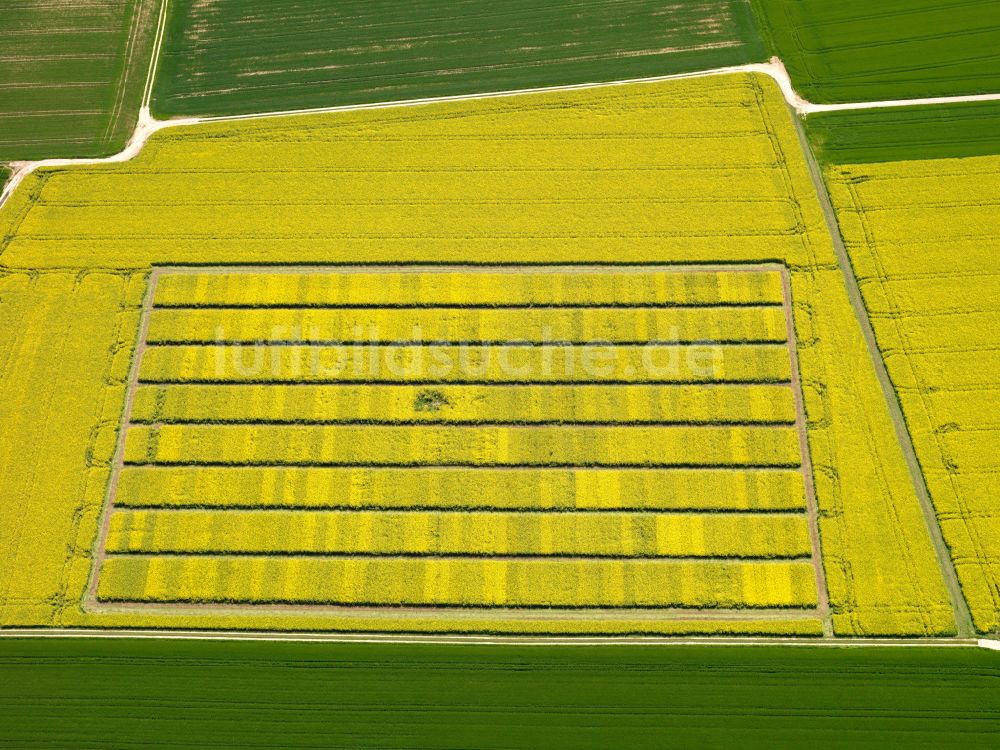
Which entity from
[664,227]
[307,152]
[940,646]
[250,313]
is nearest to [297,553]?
[250,313]

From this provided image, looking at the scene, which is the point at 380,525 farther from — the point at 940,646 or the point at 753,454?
the point at 940,646

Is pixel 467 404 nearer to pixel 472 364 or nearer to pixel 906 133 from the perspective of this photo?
pixel 472 364

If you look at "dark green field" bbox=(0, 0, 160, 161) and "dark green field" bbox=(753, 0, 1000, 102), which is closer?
"dark green field" bbox=(753, 0, 1000, 102)

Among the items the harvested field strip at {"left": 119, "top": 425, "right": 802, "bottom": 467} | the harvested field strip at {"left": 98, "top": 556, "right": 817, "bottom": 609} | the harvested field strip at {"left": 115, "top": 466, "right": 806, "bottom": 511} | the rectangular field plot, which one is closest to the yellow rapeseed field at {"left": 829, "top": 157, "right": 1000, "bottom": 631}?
the rectangular field plot

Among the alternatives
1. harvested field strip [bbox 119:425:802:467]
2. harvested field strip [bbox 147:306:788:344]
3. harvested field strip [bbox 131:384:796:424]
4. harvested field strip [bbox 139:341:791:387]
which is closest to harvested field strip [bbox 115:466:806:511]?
harvested field strip [bbox 119:425:802:467]

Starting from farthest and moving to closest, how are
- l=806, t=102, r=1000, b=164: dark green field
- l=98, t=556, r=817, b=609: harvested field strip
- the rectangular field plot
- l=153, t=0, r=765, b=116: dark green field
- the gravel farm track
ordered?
l=153, t=0, r=765, b=116: dark green field
l=806, t=102, r=1000, b=164: dark green field
the rectangular field plot
l=98, t=556, r=817, b=609: harvested field strip
the gravel farm track

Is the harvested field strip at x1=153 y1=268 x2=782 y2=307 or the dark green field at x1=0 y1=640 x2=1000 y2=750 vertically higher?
the harvested field strip at x1=153 y1=268 x2=782 y2=307

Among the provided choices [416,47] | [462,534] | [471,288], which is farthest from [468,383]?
[416,47]

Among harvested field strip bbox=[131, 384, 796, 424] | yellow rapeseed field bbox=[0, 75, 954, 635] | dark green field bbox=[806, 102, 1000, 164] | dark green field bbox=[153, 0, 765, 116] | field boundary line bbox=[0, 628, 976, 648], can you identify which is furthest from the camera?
dark green field bbox=[153, 0, 765, 116]

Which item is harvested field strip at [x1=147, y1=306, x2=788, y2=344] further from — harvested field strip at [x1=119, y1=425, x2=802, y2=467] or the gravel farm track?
the gravel farm track

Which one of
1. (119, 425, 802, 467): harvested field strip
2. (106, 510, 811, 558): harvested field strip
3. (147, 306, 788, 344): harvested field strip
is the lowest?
(106, 510, 811, 558): harvested field strip
